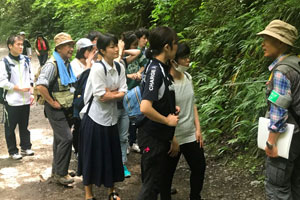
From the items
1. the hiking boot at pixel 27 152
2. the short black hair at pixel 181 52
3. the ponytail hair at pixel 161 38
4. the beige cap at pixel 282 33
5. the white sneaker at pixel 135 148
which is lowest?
the hiking boot at pixel 27 152

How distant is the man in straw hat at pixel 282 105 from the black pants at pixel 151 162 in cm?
107

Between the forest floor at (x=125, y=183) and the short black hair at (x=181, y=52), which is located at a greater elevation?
the short black hair at (x=181, y=52)

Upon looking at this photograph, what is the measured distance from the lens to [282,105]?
114 inches

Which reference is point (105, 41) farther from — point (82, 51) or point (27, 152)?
point (27, 152)

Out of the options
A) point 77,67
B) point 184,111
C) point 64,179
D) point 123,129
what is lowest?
point 64,179

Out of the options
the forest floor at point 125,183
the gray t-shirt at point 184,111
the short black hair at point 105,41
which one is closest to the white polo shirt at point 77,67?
the short black hair at point 105,41

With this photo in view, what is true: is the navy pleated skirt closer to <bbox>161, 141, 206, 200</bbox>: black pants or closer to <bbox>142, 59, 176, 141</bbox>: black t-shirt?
<bbox>161, 141, 206, 200</bbox>: black pants

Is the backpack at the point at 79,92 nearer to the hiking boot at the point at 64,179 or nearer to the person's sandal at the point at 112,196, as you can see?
the hiking boot at the point at 64,179

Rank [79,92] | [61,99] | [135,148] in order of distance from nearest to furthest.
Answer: [79,92] → [61,99] → [135,148]

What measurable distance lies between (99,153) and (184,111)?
131 centimetres

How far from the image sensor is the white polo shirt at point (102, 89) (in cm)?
405

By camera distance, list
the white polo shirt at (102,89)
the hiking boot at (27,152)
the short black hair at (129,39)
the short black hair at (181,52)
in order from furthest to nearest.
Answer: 1. the hiking boot at (27,152)
2. the short black hair at (129,39)
3. the white polo shirt at (102,89)
4. the short black hair at (181,52)

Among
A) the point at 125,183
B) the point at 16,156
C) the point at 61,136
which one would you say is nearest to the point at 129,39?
the point at 61,136

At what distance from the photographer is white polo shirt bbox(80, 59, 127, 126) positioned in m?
4.05
